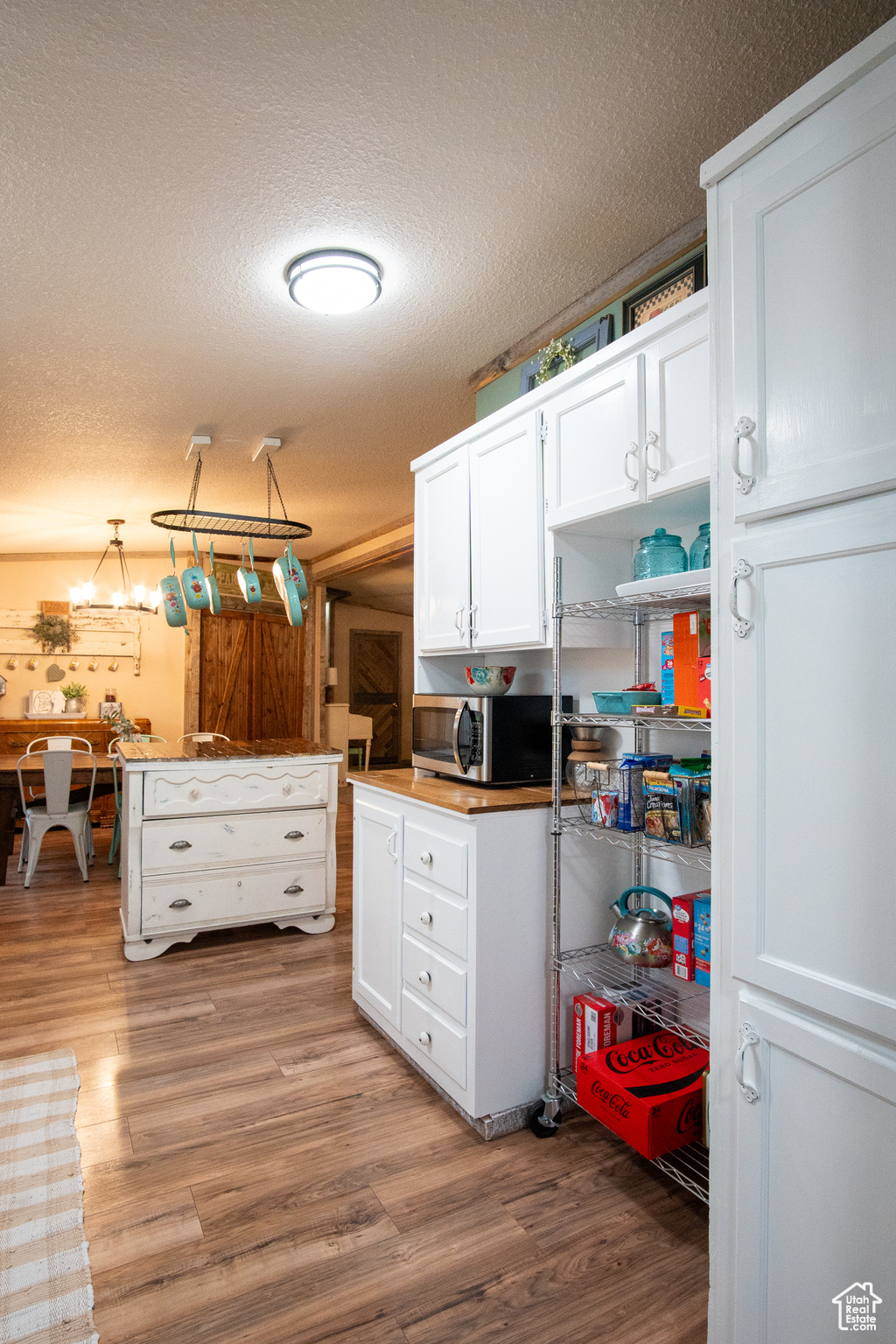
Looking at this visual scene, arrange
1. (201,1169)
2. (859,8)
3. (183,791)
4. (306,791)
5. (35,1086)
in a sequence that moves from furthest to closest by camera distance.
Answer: (306,791) < (183,791) < (35,1086) < (201,1169) < (859,8)

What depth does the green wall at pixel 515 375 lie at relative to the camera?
2252mm

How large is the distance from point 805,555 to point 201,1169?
2.06m

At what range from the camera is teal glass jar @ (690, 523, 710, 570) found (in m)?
1.84

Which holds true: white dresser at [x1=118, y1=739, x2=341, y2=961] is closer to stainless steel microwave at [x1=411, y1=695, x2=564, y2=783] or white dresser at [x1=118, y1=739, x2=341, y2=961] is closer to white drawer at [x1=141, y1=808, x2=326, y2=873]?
white drawer at [x1=141, y1=808, x2=326, y2=873]

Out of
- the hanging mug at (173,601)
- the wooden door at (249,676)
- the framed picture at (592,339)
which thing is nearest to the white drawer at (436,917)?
the framed picture at (592,339)

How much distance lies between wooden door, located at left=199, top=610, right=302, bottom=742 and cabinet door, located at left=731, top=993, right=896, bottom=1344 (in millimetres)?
6837

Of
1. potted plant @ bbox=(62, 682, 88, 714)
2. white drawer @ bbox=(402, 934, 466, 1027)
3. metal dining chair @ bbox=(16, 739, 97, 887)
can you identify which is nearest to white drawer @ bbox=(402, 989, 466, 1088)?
white drawer @ bbox=(402, 934, 466, 1027)

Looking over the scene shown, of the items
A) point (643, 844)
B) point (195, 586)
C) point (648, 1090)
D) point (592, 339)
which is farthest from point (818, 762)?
point (195, 586)

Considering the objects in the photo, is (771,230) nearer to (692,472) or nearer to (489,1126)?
(692,472)

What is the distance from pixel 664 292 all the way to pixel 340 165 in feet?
3.15

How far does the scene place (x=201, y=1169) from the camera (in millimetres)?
1980

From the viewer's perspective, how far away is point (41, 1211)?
181 cm

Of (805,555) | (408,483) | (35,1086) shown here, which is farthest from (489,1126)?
(408,483)

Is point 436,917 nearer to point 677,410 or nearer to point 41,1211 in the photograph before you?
point 41,1211
